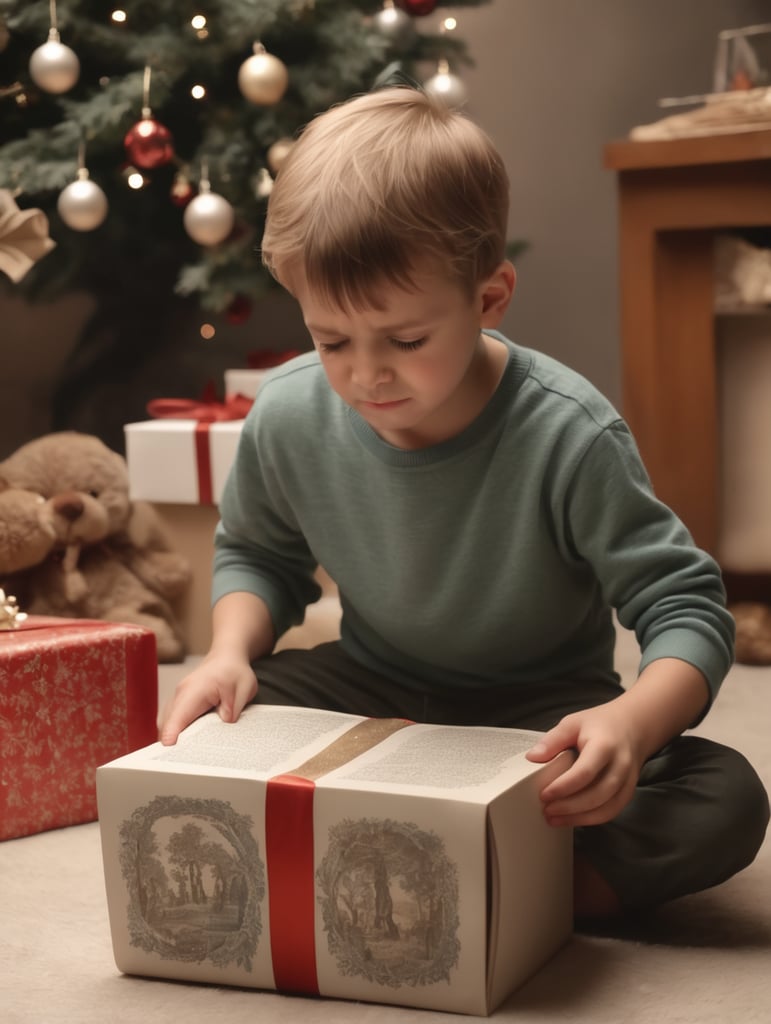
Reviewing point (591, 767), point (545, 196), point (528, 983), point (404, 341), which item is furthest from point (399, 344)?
point (545, 196)

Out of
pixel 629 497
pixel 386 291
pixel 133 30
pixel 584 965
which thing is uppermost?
pixel 133 30

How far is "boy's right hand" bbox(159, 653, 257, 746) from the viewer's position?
0.90 meters

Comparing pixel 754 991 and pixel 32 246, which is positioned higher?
pixel 32 246

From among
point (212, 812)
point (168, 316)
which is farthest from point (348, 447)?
point (168, 316)

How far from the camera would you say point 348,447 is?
39.8 inches

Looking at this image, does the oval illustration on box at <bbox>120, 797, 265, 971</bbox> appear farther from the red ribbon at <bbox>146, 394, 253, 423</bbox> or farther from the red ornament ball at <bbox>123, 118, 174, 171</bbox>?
the red ornament ball at <bbox>123, 118, 174, 171</bbox>

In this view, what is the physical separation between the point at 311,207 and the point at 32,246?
2.26ft

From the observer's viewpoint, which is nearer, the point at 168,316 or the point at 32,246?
the point at 32,246

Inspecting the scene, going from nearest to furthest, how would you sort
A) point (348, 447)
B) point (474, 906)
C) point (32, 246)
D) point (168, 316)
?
1. point (474, 906)
2. point (348, 447)
3. point (32, 246)
4. point (168, 316)

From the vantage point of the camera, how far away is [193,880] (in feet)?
2.65

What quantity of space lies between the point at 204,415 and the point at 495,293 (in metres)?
0.72

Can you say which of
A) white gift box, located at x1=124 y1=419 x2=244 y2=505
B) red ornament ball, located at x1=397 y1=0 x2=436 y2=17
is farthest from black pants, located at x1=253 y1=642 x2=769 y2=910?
red ornament ball, located at x1=397 y1=0 x2=436 y2=17

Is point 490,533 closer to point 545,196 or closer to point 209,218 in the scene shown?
point 209,218

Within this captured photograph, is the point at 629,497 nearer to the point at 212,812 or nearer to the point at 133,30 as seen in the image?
the point at 212,812
